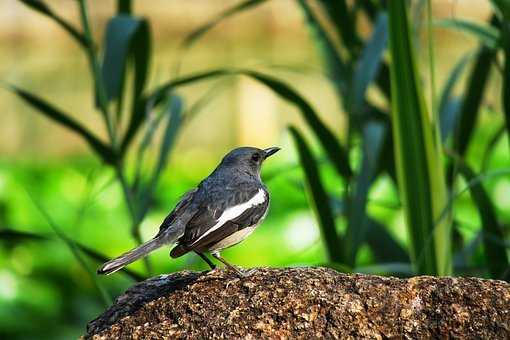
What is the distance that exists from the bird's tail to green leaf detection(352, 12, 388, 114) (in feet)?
3.31

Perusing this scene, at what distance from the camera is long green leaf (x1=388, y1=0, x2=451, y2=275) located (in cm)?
371

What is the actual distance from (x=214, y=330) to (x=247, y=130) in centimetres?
749

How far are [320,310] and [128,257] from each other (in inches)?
22.4

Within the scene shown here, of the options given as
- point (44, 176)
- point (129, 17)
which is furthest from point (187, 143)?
point (129, 17)

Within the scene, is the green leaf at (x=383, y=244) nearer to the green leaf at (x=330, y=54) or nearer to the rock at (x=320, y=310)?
the green leaf at (x=330, y=54)

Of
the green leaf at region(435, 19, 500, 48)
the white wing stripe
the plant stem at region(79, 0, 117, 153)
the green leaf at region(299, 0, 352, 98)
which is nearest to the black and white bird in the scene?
the white wing stripe

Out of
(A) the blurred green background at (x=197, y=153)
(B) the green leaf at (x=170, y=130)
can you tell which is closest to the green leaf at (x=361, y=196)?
(A) the blurred green background at (x=197, y=153)

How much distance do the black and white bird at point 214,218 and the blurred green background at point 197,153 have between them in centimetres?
37

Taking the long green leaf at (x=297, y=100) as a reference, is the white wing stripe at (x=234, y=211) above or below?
below

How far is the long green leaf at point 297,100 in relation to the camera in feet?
13.1

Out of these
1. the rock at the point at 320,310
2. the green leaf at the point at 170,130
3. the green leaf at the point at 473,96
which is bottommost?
the rock at the point at 320,310

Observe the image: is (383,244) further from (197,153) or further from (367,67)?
(197,153)

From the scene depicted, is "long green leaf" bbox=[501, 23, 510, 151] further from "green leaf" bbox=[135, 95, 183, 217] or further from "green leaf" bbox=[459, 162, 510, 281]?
"green leaf" bbox=[135, 95, 183, 217]

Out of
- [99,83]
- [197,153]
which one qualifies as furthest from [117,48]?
[197,153]
